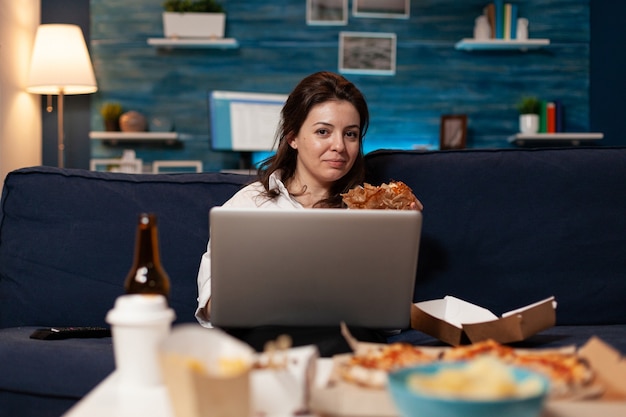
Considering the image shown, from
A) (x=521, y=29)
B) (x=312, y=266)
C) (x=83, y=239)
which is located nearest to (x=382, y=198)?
(x=312, y=266)

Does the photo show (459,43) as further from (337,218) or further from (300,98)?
(337,218)

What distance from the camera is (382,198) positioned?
6.44 feet

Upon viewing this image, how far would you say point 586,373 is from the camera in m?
1.00

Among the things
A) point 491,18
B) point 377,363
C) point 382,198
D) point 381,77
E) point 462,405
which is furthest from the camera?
point 381,77

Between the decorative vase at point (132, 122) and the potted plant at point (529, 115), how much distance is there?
244 centimetres

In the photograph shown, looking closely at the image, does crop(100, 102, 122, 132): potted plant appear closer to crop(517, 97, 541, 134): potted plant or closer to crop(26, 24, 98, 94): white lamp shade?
crop(26, 24, 98, 94): white lamp shade

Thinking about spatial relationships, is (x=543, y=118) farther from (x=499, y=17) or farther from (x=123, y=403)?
(x=123, y=403)

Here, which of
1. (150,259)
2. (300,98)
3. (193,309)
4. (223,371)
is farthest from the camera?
(300,98)

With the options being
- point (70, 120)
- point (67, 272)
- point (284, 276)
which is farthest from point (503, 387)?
point (70, 120)

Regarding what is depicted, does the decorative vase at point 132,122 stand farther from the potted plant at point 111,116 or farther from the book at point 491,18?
the book at point 491,18

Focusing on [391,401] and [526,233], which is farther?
[526,233]

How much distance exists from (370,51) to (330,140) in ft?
9.61

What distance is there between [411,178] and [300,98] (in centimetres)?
43

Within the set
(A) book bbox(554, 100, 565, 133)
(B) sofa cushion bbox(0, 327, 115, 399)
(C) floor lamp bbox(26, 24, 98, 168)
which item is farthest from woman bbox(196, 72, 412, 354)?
(A) book bbox(554, 100, 565, 133)
